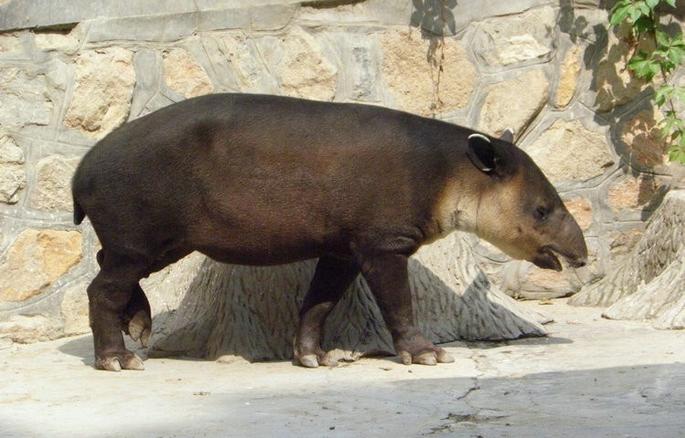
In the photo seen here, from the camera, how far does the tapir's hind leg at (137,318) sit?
695cm

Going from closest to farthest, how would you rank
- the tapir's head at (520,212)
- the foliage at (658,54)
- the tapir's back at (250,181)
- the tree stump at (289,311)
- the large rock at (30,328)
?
the tapir's back at (250,181)
the tapir's head at (520,212)
the tree stump at (289,311)
the large rock at (30,328)
the foliage at (658,54)

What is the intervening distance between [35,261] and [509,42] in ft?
11.4

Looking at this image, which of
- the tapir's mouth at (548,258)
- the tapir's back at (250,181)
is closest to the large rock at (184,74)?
the tapir's back at (250,181)

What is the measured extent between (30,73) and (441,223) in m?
2.90

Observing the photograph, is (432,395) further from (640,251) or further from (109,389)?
(640,251)

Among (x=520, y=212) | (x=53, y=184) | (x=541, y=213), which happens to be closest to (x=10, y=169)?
(x=53, y=184)

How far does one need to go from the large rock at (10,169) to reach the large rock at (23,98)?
14cm

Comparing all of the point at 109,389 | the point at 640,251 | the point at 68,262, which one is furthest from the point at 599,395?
the point at 68,262

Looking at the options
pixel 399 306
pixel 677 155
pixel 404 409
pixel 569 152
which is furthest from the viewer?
pixel 569 152

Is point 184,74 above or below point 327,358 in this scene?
above

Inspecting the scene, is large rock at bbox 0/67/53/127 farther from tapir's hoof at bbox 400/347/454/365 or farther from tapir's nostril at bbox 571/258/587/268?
tapir's nostril at bbox 571/258/587/268

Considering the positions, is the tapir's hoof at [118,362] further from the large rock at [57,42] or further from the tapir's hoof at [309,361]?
the large rock at [57,42]

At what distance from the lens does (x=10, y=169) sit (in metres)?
7.91

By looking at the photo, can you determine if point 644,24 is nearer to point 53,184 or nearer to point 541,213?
point 541,213
